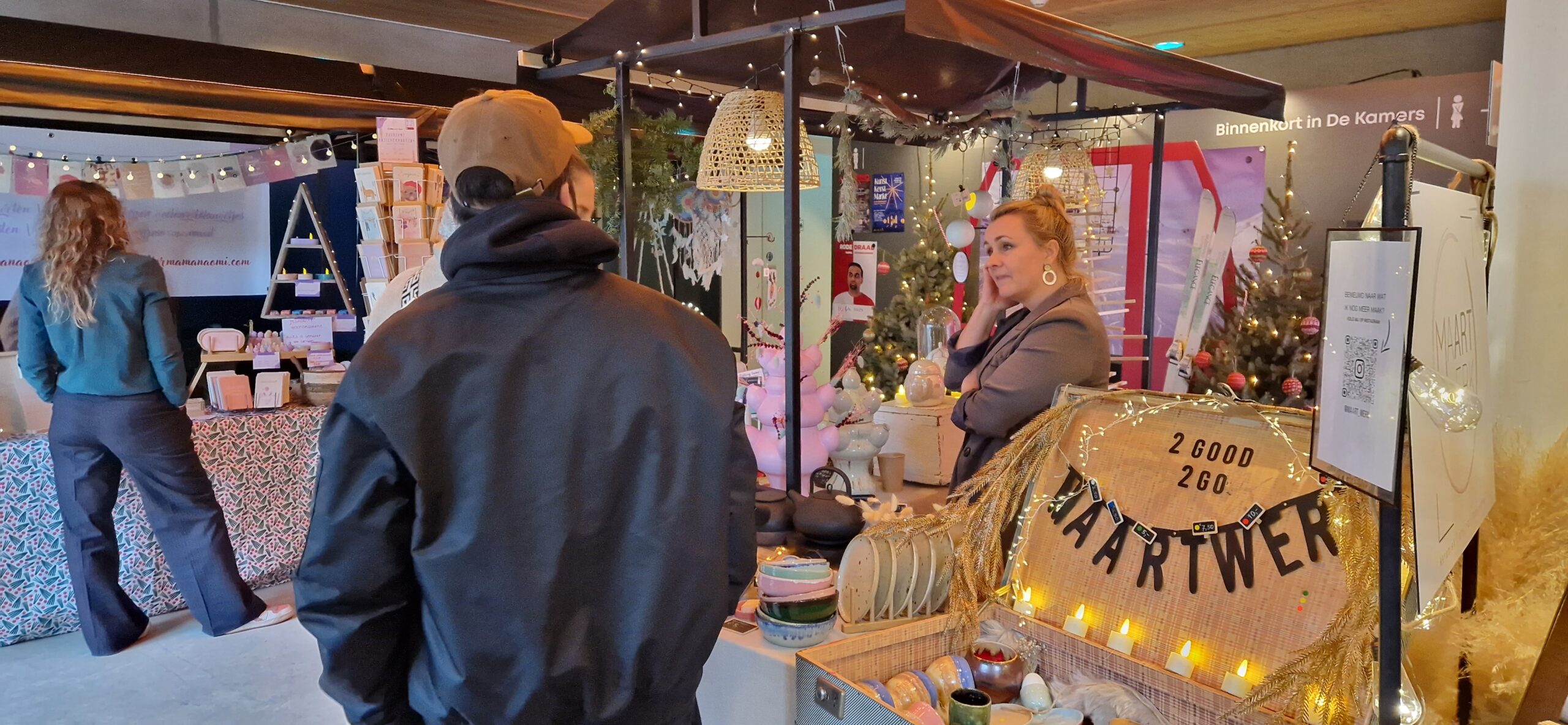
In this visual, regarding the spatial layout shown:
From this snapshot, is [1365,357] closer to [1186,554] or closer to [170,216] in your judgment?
[1186,554]

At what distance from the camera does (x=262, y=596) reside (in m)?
4.55

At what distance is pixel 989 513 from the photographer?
1948 millimetres

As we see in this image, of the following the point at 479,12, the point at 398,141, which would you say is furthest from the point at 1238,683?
the point at 479,12

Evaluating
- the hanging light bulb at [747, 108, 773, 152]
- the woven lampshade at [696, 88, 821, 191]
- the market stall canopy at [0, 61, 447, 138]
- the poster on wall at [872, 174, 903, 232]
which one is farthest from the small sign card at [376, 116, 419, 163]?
the poster on wall at [872, 174, 903, 232]

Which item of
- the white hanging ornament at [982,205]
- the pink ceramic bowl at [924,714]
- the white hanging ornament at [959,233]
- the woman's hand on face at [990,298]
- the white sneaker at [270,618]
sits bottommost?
the white sneaker at [270,618]

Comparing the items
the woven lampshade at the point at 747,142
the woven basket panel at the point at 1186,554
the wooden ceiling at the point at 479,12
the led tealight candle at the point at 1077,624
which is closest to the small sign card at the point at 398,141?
the wooden ceiling at the point at 479,12

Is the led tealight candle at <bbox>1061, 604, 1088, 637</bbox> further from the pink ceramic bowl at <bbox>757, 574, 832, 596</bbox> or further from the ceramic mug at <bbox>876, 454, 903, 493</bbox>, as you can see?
the ceramic mug at <bbox>876, 454, 903, 493</bbox>

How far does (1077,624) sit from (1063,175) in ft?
11.0

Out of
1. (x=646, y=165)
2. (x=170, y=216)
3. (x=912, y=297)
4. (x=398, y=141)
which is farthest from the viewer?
(x=912, y=297)

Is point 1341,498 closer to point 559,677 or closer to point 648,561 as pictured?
point 648,561

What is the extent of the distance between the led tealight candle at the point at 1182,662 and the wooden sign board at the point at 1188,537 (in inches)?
0.5

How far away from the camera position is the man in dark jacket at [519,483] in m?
1.26

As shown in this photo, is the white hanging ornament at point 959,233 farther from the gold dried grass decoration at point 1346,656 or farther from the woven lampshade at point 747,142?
the gold dried grass decoration at point 1346,656

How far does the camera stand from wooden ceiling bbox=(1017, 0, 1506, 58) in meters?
5.61
